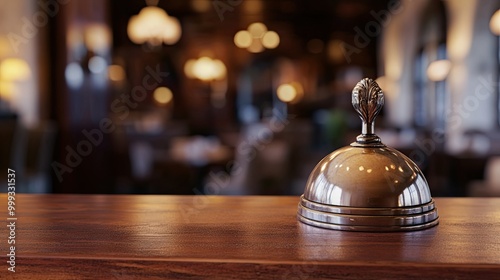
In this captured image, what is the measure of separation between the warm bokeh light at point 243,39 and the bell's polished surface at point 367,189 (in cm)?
773

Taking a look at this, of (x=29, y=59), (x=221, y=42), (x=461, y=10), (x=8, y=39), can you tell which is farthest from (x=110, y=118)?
(x=461, y=10)

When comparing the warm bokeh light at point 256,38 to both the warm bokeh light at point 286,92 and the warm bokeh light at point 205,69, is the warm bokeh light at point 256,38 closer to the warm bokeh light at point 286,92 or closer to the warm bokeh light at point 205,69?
the warm bokeh light at point 205,69

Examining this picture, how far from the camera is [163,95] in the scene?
28.4 feet

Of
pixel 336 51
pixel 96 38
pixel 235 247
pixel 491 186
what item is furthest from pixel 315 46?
pixel 235 247

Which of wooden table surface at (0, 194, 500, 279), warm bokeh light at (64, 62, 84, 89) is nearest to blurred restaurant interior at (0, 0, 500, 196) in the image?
warm bokeh light at (64, 62, 84, 89)

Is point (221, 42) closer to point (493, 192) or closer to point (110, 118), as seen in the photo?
point (110, 118)

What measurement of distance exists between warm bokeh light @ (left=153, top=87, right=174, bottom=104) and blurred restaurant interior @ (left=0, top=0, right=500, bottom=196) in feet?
0.06

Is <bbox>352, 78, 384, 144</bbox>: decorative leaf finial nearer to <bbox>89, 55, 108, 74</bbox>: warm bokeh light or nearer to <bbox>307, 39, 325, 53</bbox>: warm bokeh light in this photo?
<bbox>89, 55, 108, 74</bbox>: warm bokeh light

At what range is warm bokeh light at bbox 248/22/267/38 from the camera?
27.1 feet

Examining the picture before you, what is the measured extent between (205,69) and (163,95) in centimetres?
120

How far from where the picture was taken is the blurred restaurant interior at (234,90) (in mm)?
5281

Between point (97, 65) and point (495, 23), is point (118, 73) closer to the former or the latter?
point (97, 65)

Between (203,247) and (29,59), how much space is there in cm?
632

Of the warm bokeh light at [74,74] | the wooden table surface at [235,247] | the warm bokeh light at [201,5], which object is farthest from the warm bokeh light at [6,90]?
the wooden table surface at [235,247]
